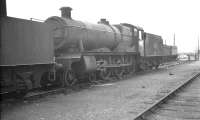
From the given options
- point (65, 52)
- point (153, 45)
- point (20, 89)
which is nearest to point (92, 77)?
point (65, 52)

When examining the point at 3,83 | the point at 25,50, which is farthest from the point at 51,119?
the point at 25,50

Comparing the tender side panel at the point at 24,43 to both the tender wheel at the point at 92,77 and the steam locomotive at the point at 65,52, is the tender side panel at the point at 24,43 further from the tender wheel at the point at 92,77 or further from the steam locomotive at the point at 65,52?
the tender wheel at the point at 92,77

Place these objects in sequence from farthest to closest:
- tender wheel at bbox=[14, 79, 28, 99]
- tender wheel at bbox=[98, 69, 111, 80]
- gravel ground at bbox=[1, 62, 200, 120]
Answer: tender wheel at bbox=[98, 69, 111, 80] < tender wheel at bbox=[14, 79, 28, 99] < gravel ground at bbox=[1, 62, 200, 120]

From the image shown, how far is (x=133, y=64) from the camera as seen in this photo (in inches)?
741

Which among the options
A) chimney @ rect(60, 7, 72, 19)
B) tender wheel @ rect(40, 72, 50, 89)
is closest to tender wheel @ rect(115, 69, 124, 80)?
chimney @ rect(60, 7, 72, 19)

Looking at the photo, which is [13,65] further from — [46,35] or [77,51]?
[77,51]

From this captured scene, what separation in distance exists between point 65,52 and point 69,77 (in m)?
1.35

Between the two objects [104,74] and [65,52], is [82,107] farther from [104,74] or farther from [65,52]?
[104,74]

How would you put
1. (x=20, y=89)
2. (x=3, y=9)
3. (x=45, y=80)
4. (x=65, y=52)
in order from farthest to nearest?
1. (x=65, y=52)
2. (x=45, y=80)
3. (x=20, y=89)
4. (x=3, y=9)

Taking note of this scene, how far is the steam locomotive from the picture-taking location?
307 inches

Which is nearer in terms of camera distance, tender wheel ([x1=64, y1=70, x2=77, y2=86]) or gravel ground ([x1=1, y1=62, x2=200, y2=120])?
gravel ground ([x1=1, y1=62, x2=200, y2=120])

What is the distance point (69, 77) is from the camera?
1177cm

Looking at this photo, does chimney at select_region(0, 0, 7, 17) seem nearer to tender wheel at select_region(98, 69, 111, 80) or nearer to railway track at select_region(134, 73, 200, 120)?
railway track at select_region(134, 73, 200, 120)

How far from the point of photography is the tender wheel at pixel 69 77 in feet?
37.6
